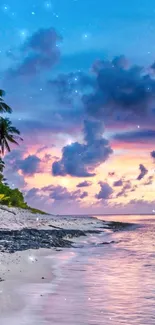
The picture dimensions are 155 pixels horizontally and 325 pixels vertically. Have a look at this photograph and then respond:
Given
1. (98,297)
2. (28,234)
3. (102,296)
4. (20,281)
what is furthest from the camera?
(28,234)

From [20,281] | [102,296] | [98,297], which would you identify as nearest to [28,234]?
[20,281]

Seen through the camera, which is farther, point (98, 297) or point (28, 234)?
point (28, 234)

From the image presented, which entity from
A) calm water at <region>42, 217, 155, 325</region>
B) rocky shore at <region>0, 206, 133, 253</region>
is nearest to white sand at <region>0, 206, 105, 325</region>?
calm water at <region>42, 217, 155, 325</region>

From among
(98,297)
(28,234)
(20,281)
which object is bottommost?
(98,297)

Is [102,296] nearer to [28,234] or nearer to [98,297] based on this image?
[98,297]

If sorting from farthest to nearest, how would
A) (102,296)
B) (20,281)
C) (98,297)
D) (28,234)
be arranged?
(28,234) < (20,281) < (102,296) < (98,297)

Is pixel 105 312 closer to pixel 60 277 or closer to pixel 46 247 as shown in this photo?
pixel 60 277

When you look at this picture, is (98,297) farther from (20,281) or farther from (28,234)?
(28,234)

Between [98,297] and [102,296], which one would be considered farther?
[102,296]

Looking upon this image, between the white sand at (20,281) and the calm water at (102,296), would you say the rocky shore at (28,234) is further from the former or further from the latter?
the calm water at (102,296)

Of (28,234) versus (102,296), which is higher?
(28,234)

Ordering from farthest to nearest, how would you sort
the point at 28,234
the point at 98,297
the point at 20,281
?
the point at 28,234, the point at 20,281, the point at 98,297

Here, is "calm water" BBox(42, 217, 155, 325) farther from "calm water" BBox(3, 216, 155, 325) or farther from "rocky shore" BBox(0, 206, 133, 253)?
"rocky shore" BBox(0, 206, 133, 253)

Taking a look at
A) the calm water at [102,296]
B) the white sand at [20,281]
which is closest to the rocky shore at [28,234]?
the white sand at [20,281]
